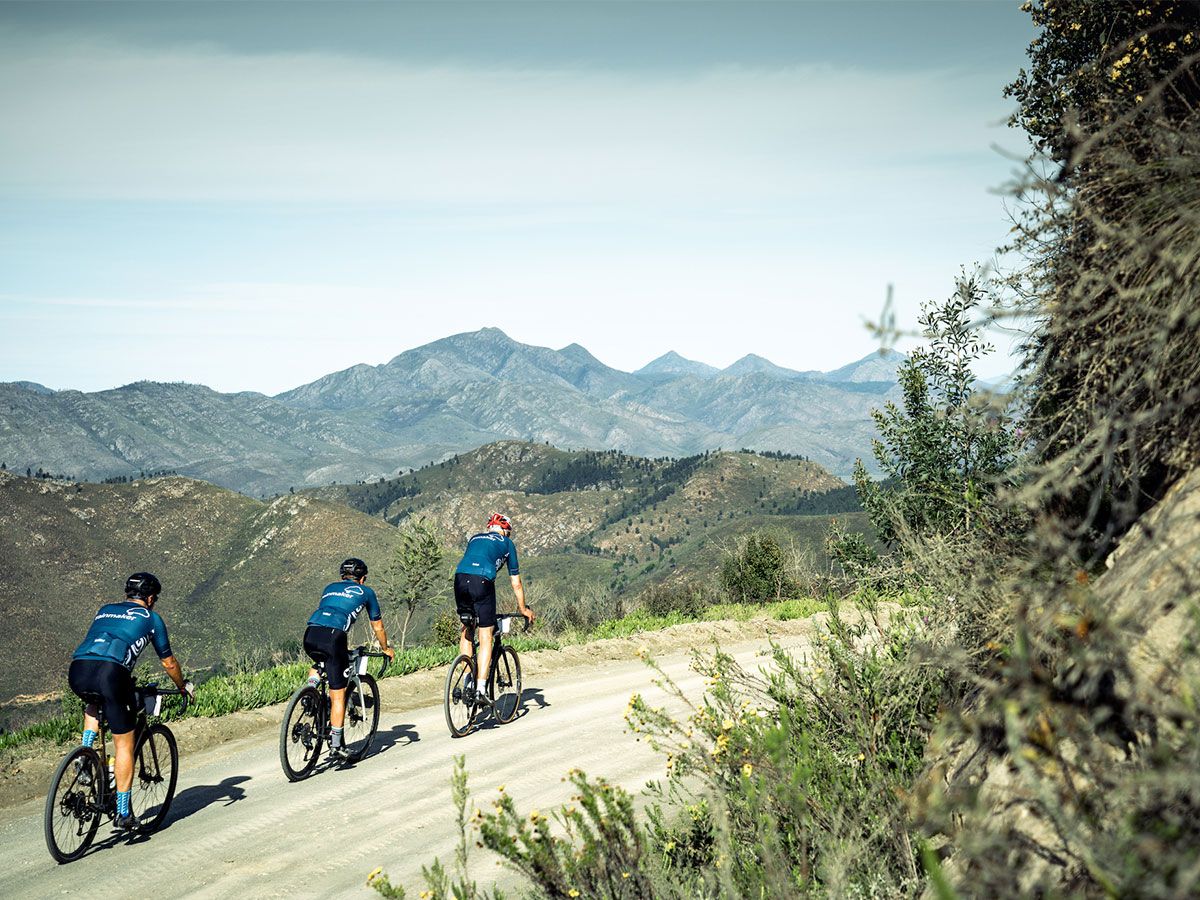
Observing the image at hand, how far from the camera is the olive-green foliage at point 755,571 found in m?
29.5

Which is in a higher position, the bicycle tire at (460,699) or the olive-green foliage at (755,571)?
the bicycle tire at (460,699)

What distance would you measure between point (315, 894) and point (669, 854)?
8.86 feet

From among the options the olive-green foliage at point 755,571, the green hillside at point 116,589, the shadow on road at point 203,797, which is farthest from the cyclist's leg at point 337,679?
the green hillside at point 116,589

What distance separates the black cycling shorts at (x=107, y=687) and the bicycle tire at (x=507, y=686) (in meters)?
4.66

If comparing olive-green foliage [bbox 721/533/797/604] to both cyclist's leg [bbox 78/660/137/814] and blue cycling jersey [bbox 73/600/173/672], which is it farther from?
cyclist's leg [bbox 78/660/137/814]

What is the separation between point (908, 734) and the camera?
5.45 m

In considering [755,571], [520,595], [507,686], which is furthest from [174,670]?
[755,571]

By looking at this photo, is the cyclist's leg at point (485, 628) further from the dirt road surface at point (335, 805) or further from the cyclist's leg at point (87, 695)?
the cyclist's leg at point (87, 695)

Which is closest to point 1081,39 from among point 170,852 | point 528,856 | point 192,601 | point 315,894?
point 528,856

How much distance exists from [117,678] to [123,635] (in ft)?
1.21

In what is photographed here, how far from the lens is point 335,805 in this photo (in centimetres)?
796

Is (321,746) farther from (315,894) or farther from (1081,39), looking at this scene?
(1081,39)

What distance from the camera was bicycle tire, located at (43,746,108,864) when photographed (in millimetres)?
6793

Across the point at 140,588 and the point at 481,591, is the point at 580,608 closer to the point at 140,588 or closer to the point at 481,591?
the point at 481,591
